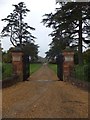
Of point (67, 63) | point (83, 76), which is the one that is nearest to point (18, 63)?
point (67, 63)

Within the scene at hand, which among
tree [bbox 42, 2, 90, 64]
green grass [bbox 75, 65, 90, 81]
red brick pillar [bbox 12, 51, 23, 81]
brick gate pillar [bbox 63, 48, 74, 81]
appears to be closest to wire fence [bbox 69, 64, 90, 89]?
green grass [bbox 75, 65, 90, 81]

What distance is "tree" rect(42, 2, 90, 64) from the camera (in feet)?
105

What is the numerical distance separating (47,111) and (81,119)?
1.51 metres

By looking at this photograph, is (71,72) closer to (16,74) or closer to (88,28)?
(16,74)

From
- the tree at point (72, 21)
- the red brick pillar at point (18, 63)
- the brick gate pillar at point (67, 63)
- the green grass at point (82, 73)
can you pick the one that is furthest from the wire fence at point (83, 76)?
the tree at point (72, 21)

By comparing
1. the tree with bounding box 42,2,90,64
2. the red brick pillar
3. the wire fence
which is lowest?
the wire fence

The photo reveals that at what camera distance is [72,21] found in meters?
33.5

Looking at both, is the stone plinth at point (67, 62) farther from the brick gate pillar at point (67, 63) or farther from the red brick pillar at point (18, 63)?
the red brick pillar at point (18, 63)

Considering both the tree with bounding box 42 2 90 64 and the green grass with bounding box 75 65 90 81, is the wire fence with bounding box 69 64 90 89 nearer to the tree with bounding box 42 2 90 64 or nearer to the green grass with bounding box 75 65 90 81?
the green grass with bounding box 75 65 90 81

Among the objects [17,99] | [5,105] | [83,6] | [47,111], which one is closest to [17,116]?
[47,111]

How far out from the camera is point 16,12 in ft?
209

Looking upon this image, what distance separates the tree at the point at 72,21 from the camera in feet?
105

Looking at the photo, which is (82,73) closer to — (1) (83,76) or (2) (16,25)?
(1) (83,76)

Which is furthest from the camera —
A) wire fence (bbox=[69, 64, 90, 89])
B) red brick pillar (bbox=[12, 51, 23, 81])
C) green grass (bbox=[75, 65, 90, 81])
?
red brick pillar (bbox=[12, 51, 23, 81])
